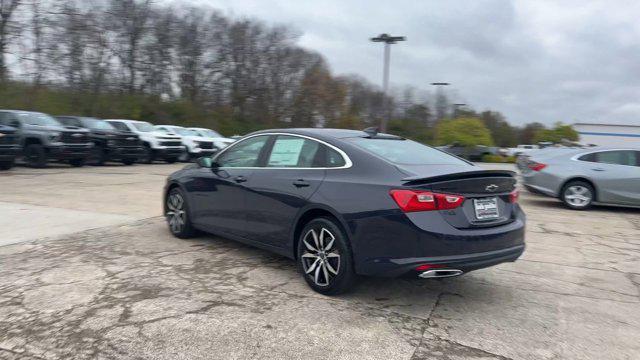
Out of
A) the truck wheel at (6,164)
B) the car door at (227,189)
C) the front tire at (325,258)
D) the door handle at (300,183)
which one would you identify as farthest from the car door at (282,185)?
the truck wheel at (6,164)

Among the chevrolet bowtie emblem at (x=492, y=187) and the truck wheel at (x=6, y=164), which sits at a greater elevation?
the chevrolet bowtie emblem at (x=492, y=187)

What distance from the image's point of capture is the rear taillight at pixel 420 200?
413 cm

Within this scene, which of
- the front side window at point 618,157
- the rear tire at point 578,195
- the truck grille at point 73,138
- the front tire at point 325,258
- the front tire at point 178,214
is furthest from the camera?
the truck grille at point 73,138

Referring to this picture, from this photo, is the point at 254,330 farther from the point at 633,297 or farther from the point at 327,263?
the point at 633,297

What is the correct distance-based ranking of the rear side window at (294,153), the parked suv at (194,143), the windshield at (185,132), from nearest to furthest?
the rear side window at (294,153), the parked suv at (194,143), the windshield at (185,132)

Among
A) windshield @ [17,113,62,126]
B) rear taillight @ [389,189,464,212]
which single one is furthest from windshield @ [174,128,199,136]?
rear taillight @ [389,189,464,212]

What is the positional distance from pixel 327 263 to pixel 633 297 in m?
3.06

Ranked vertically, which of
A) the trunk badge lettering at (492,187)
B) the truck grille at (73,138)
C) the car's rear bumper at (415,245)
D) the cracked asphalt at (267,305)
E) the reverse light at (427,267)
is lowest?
the cracked asphalt at (267,305)

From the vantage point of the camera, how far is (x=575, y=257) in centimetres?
668

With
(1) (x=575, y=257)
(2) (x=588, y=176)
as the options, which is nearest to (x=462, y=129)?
(2) (x=588, y=176)

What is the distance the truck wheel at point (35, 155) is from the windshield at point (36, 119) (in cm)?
80

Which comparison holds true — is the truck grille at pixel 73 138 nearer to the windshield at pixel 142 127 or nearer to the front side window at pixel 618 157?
the windshield at pixel 142 127

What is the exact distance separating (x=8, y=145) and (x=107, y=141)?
15.4 ft

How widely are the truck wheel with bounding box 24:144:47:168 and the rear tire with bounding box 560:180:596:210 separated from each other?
15256 mm
